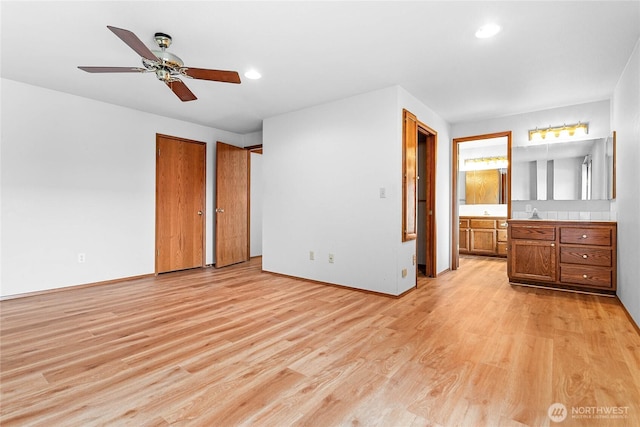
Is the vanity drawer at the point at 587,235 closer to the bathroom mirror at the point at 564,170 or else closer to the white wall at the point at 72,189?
the bathroom mirror at the point at 564,170

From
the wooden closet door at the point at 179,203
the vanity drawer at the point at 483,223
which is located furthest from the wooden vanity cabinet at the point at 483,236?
the wooden closet door at the point at 179,203

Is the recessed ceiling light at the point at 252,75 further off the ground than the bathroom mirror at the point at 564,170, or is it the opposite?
the recessed ceiling light at the point at 252,75

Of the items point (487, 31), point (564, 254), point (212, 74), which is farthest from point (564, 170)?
point (212, 74)

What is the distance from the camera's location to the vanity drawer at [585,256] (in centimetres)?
341

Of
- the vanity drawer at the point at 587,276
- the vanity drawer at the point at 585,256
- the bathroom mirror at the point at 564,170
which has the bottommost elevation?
the vanity drawer at the point at 587,276

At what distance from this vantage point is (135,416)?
1433 millimetres

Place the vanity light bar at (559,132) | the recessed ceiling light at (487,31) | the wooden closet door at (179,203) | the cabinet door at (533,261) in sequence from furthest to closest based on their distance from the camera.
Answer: the wooden closet door at (179,203)
the vanity light bar at (559,132)
the cabinet door at (533,261)
the recessed ceiling light at (487,31)

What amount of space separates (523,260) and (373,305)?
2245 mm

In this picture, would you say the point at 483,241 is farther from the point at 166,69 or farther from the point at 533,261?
the point at 166,69

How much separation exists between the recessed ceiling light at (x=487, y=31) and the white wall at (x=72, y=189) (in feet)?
14.0

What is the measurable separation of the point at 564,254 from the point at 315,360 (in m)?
3.42

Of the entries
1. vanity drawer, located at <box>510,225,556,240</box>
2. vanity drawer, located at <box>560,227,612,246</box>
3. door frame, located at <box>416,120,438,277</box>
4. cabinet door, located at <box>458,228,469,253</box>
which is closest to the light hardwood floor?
vanity drawer, located at <box>560,227,612,246</box>

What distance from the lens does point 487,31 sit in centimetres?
233

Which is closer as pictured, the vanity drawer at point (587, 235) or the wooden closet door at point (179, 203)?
the vanity drawer at point (587, 235)
